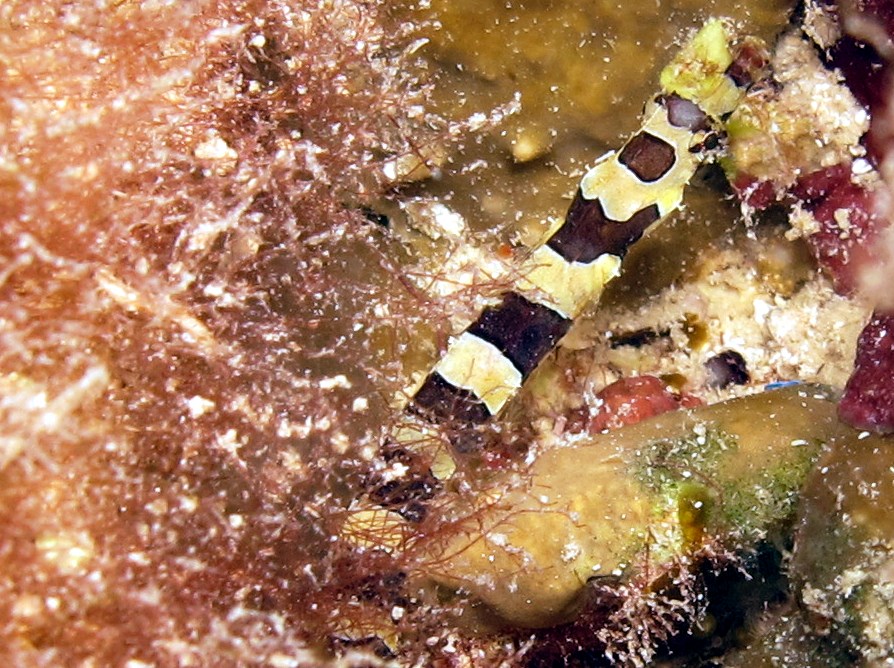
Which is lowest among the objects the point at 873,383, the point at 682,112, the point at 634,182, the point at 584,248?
the point at 584,248

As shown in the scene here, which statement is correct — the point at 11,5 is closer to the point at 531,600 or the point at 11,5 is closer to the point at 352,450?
the point at 352,450

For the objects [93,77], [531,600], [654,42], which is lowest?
[531,600]

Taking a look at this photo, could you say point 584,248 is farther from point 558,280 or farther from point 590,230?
point 558,280

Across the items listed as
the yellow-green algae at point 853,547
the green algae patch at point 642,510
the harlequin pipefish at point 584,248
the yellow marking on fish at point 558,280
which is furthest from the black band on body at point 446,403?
the yellow-green algae at point 853,547

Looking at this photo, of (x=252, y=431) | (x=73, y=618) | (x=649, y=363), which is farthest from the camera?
(x=649, y=363)

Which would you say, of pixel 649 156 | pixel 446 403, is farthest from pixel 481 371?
pixel 649 156

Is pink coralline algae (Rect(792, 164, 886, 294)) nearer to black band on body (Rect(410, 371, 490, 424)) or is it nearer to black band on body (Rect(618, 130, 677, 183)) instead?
black band on body (Rect(618, 130, 677, 183))

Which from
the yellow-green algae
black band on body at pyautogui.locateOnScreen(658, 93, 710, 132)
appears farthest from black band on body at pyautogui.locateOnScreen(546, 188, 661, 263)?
the yellow-green algae

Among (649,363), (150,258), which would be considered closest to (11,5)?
(150,258)
